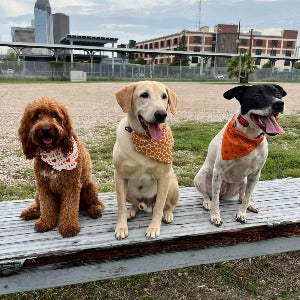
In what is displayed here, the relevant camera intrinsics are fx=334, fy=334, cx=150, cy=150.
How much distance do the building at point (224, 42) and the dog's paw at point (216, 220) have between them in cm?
7312

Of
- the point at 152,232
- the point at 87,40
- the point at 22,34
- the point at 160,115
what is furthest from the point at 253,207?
the point at 22,34

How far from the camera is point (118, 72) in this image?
44.6 meters

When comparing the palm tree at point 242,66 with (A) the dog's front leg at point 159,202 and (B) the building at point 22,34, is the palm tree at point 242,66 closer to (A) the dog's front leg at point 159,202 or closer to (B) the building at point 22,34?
(A) the dog's front leg at point 159,202

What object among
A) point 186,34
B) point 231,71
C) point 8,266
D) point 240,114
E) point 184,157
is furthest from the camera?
point 186,34

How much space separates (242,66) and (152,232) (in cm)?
4271

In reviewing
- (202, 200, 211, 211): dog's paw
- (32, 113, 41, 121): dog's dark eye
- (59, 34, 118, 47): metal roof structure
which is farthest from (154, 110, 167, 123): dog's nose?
(59, 34, 118, 47): metal roof structure

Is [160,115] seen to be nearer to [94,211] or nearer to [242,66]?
[94,211]

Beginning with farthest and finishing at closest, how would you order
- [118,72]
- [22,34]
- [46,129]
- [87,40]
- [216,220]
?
[22,34], [87,40], [118,72], [216,220], [46,129]

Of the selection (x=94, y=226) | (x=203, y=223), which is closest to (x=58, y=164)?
(x=94, y=226)

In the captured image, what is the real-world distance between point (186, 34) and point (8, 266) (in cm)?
8659

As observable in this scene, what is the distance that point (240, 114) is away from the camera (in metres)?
2.88

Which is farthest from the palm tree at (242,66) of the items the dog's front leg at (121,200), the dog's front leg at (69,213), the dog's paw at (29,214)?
the dog's front leg at (69,213)

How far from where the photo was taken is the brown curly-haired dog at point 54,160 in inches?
98.5

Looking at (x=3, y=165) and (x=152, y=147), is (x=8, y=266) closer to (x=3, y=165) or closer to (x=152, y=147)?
(x=152, y=147)
